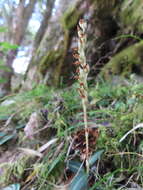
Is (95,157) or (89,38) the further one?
(89,38)

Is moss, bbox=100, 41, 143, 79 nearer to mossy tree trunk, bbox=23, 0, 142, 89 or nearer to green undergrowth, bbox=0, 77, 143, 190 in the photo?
mossy tree trunk, bbox=23, 0, 142, 89

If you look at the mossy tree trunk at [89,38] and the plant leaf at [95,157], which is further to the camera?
the mossy tree trunk at [89,38]

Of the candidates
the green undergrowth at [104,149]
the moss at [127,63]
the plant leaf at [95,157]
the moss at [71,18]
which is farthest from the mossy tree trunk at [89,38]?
the plant leaf at [95,157]

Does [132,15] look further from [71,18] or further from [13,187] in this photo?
[13,187]

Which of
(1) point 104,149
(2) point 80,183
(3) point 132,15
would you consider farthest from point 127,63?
(2) point 80,183

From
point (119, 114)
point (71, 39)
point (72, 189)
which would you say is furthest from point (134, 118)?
point (71, 39)

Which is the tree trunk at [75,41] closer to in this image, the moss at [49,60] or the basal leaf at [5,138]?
the moss at [49,60]

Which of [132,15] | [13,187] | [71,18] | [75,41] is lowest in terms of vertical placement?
[13,187]
